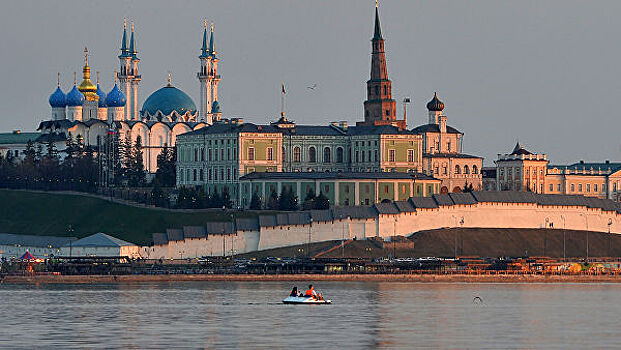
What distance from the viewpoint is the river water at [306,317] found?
94438mm

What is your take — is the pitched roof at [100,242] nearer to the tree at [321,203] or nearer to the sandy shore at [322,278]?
the sandy shore at [322,278]

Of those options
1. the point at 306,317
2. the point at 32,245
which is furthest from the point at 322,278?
the point at 306,317

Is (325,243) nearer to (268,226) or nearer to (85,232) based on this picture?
(268,226)

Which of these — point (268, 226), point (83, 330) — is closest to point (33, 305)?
point (83, 330)

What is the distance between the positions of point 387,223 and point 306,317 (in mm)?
73091

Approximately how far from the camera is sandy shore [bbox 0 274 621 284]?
15612 cm

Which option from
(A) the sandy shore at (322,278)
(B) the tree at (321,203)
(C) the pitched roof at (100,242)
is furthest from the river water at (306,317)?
(B) the tree at (321,203)

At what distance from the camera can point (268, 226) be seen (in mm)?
179750

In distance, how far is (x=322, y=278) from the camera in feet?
524

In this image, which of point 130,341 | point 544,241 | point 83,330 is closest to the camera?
point 130,341

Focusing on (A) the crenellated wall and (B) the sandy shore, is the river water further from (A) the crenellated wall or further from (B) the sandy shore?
(A) the crenellated wall

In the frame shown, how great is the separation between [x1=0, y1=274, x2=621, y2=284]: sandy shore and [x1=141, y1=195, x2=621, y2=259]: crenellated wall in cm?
1697

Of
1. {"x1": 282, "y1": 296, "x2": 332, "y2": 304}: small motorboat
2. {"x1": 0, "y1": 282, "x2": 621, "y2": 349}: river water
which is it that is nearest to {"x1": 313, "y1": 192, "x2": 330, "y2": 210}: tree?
{"x1": 0, "y1": 282, "x2": 621, "y2": 349}: river water

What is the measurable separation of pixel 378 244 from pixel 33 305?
63.5 m
